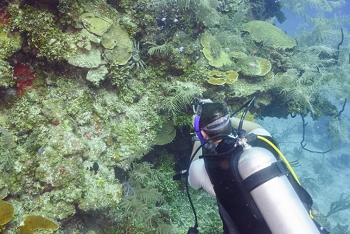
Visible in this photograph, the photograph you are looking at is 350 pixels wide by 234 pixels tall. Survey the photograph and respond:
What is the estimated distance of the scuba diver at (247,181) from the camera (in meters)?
2.00

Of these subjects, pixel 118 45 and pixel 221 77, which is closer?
pixel 118 45

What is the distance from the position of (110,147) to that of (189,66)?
8.26 feet

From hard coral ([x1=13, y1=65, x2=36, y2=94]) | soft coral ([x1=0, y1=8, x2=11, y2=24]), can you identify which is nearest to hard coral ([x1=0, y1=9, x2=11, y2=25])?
soft coral ([x1=0, y1=8, x2=11, y2=24])

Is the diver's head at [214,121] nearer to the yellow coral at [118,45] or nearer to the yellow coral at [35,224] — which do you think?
the yellow coral at [35,224]

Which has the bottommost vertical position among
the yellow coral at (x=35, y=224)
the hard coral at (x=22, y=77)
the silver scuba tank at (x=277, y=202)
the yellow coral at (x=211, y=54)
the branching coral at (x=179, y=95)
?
the yellow coral at (x=35, y=224)

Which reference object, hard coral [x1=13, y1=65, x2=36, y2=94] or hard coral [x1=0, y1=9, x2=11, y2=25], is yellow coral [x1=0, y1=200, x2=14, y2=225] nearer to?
hard coral [x1=13, y1=65, x2=36, y2=94]

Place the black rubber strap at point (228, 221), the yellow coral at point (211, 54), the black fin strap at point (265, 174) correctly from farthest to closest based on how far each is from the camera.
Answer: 1. the yellow coral at point (211, 54)
2. the black rubber strap at point (228, 221)
3. the black fin strap at point (265, 174)

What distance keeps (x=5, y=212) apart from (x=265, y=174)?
3.26 meters

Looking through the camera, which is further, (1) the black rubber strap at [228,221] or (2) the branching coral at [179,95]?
(2) the branching coral at [179,95]

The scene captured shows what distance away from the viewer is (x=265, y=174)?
2.06 m

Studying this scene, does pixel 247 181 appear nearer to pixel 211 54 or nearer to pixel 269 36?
pixel 211 54

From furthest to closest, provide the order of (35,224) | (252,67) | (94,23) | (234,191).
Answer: (252,67)
(94,23)
(35,224)
(234,191)

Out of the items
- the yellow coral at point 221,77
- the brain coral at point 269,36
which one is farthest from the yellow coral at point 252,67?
the brain coral at point 269,36

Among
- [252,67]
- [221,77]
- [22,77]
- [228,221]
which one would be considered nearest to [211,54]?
[221,77]
